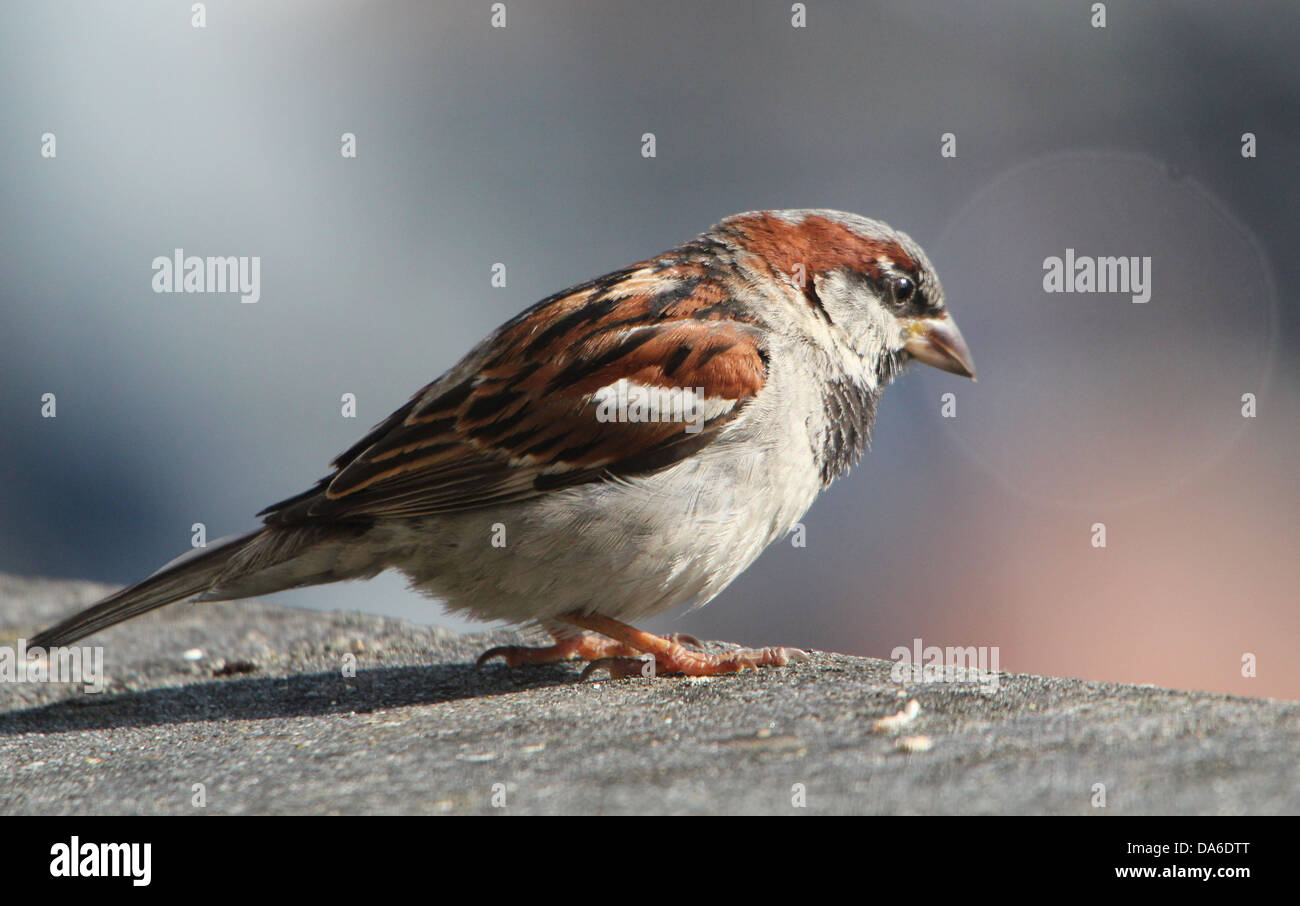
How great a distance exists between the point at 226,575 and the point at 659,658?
1316mm

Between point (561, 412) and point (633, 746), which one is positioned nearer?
point (633, 746)

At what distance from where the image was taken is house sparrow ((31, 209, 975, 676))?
3600mm

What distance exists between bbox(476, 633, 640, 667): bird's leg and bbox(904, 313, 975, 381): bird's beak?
144 cm

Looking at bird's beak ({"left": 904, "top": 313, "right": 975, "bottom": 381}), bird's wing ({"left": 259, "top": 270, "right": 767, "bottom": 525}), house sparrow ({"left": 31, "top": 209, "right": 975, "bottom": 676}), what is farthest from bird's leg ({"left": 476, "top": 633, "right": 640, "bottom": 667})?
bird's beak ({"left": 904, "top": 313, "right": 975, "bottom": 381})

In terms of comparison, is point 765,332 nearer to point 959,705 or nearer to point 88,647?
point 959,705

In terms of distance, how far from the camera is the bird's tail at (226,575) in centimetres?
378

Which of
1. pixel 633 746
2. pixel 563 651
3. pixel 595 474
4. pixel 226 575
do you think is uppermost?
pixel 595 474

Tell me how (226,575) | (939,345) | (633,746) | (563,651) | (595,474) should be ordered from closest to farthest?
(633,746) → (595,474) → (226,575) → (563,651) → (939,345)

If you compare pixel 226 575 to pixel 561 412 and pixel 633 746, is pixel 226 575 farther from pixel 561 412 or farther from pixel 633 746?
pixel 633 746

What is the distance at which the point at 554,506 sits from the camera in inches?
142

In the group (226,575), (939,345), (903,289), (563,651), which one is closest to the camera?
(226,575)

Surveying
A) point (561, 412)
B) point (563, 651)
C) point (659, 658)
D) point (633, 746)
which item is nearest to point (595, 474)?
point (561, 412)

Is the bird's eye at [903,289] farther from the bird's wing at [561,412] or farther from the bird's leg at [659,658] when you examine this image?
the bird's leg at [659,658]

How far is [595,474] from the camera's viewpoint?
12.0 ft
